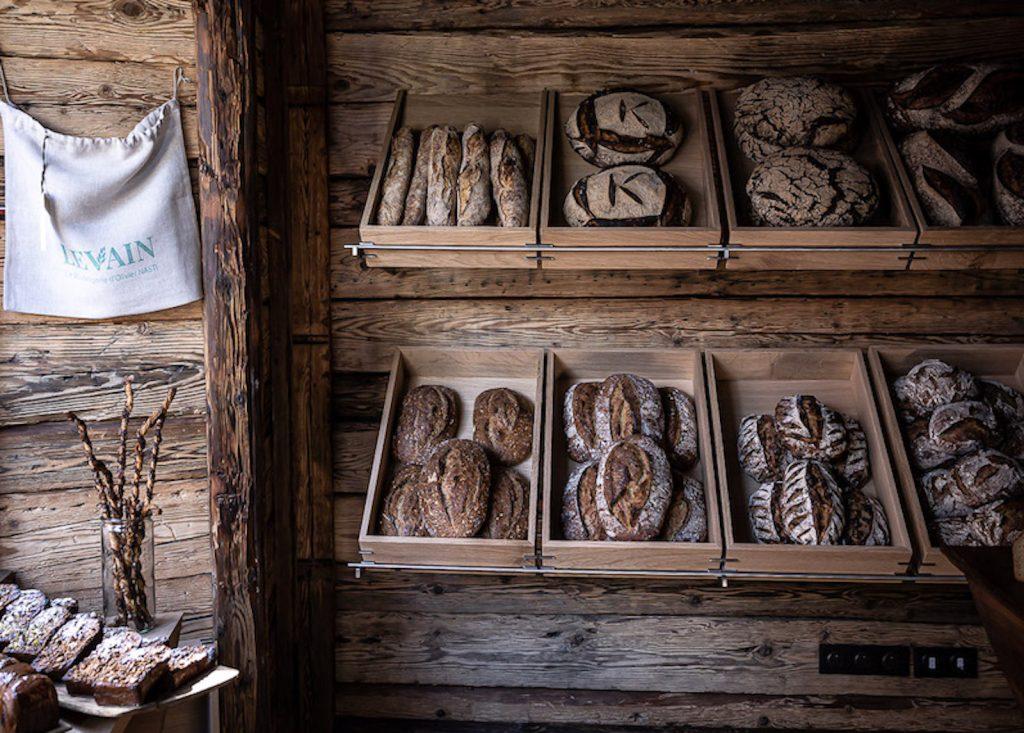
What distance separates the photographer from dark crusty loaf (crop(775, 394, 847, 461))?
2152mm

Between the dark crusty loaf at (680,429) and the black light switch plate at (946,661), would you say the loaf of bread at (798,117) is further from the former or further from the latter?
the black light switch plate at (946,661)

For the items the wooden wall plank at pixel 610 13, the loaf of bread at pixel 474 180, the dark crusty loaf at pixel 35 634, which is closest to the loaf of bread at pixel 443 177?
the loaf of bread at pixel 474 180

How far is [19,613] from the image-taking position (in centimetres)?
186

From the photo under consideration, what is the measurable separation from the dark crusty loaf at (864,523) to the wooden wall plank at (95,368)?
1.70 metres

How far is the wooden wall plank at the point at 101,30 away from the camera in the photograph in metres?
2.32

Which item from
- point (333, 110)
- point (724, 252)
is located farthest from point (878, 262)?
point (333, 110)

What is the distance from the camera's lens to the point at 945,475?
211 cm

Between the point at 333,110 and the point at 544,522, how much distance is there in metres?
1.29

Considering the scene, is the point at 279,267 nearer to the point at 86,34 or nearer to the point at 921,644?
the point at 86,34

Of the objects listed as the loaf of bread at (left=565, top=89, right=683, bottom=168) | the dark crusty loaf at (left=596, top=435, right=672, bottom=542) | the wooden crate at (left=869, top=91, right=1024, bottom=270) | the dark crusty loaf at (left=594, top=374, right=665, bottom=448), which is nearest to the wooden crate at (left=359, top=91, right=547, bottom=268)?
the loaf of bread at (left=565, top=89, right=683, bottom=168)

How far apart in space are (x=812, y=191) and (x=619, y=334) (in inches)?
25.4

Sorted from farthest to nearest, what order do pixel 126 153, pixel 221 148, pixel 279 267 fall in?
1. pixel 279 267
2. pixel 126 153
3. pixel 221 148

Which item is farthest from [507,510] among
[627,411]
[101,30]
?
[101,30]

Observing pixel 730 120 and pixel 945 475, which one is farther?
pixel 730 120
